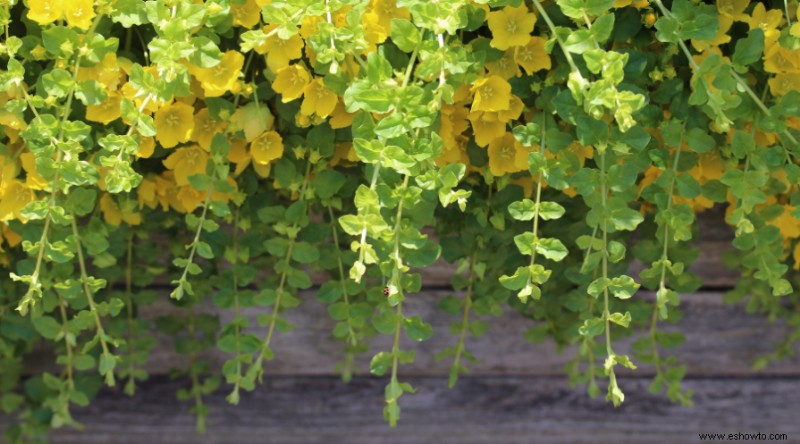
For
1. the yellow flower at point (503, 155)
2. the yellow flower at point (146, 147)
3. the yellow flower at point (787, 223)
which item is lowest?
the yellow flower at point (787, 223)

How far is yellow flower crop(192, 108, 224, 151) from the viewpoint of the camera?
1.11 m

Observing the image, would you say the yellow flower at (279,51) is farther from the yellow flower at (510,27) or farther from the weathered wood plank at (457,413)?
the weathered wood plank at (457,413)

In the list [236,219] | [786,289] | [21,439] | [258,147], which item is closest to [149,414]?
[21,439]

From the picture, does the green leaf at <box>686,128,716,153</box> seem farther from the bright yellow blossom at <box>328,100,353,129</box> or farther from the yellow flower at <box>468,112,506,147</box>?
the bright yellow blossom at <box>328,100,353,129</box>

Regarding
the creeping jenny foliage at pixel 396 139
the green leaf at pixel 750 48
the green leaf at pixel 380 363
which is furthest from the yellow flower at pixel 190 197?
the green leaf at pixel 750 48

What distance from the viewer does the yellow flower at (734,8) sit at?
1.03m

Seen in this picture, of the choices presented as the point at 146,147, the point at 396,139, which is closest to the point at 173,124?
the point at 146,147

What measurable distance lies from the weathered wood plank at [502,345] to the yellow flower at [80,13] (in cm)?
64

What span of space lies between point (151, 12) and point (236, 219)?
35 centimetres

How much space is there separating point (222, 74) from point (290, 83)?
84 mm

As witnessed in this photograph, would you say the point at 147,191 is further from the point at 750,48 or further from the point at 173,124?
the point at 750,48

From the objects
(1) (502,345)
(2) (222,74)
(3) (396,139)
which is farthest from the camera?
(1) (502,345)

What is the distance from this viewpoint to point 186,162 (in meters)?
1.14

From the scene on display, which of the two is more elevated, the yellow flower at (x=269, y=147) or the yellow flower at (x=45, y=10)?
the yellow flower at (x=45, y=10)
